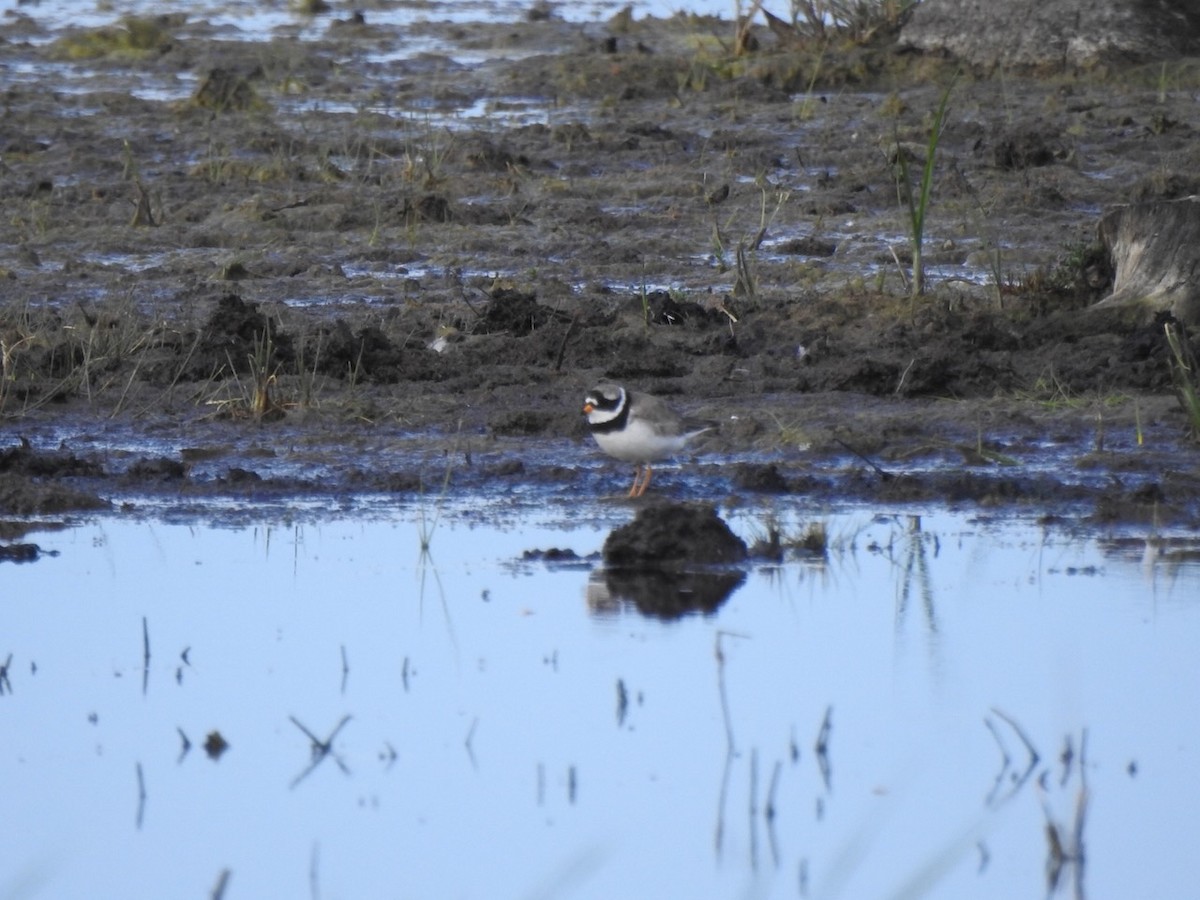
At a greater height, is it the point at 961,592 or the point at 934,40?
the point at 934,40

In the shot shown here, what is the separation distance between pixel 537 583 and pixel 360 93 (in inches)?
508

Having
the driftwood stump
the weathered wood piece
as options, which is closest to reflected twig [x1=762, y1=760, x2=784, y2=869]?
the driftwood stump

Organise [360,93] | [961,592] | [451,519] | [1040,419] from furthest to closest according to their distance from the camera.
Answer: [360,93], [1040,419], [451,519], [961,592]

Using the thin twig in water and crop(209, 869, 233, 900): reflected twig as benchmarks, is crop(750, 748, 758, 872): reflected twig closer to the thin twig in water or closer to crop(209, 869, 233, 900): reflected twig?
crop(209, 869, 233, 900): reflected twig

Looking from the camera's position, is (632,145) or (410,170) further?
(632,145)

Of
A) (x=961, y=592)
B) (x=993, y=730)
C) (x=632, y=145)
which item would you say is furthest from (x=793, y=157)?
(x=993, y=730)

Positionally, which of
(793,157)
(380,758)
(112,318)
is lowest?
(380,758)

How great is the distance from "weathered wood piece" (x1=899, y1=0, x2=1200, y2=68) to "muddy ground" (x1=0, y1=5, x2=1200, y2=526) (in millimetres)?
215

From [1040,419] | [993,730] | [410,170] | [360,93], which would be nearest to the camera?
[993,730]

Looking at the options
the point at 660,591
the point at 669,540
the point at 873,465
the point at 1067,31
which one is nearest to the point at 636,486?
the point at 873,465

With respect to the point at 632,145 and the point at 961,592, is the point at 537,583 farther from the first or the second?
the point at 632,145

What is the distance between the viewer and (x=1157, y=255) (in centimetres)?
957

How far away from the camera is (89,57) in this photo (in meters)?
21.1

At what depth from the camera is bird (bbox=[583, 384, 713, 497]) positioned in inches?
297
